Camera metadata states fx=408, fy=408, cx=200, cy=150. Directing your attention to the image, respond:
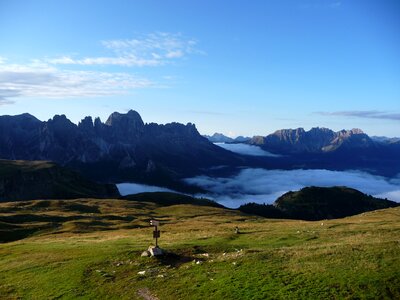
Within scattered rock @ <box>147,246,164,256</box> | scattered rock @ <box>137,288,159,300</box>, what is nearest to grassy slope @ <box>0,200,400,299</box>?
scattered rock @ <box>137,288,159,300</box>

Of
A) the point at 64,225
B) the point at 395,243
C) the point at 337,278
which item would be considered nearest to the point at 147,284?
the point at 337,278

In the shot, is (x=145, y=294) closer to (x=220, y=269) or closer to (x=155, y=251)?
(x=220, y=269)

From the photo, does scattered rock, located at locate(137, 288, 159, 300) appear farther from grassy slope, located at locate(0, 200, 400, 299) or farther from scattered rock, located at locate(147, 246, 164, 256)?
scattered rock, located at locate(147, 246, 164, 256)

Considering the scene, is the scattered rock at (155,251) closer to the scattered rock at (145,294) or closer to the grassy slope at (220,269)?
the grassy slope at (220,269)

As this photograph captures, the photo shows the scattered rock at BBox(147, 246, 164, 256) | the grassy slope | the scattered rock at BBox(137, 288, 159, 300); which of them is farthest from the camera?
the scattered rock at BBox(147, 246, 164, 256)

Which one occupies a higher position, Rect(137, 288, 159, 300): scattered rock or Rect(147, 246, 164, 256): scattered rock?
Rect(147, 246, 164, 256): scattered rock

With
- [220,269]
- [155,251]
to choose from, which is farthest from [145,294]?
[155,251]

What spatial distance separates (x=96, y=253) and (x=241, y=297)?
24.8m

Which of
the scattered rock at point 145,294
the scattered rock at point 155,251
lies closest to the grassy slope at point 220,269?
the scattered rock at point 145,294

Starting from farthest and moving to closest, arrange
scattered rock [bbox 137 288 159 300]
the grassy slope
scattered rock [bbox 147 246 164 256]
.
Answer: scattered rock [bbox 147 246 164 256] < scattered rock [bbox 137 288 159 300] < the grassy slope

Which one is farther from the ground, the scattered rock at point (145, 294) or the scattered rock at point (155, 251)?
the scattered rock at point (155, 251)

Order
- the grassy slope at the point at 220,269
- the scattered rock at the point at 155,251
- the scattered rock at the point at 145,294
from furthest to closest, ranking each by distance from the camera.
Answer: the scattered rock at the point at 155,251, the scattered rock at the point at 145,294, the grassy slope at the point at 220,269

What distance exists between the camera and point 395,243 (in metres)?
40.2

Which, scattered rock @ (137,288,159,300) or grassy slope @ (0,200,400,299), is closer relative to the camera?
grassy slope @ (0,200,400,299)
